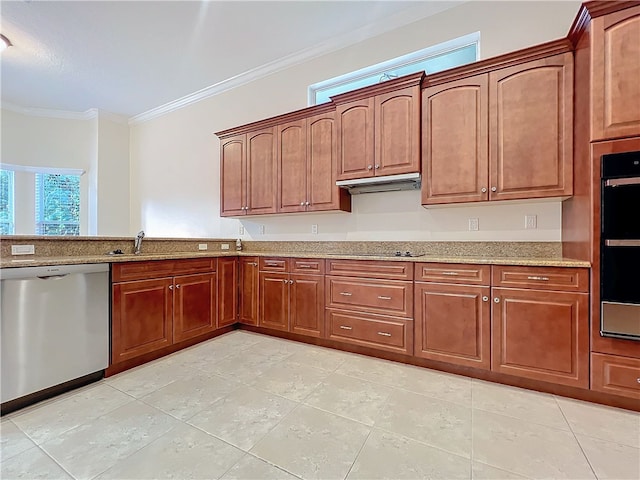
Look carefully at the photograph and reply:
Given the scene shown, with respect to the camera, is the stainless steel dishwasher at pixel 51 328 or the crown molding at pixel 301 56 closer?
the stainless steel dishwasher at pixel 51 328

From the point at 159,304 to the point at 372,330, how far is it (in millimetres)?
1919

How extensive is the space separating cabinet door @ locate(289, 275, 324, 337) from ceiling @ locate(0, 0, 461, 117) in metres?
2.64

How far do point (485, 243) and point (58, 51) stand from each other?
5202 mm

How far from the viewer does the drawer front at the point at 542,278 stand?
2.00 meters

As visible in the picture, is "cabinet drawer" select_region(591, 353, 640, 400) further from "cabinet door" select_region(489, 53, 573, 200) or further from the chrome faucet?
the chrome faucet

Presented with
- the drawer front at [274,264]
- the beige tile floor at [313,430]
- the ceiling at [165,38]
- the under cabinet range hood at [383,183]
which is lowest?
the beige tile floor at [313,430]

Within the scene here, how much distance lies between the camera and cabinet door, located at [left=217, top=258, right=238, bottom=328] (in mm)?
3375

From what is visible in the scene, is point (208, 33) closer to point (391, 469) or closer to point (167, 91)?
point (167, 91)

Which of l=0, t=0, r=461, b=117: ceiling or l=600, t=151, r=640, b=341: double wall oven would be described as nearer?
l=600, t=151, r=640, b=341: double wall oven

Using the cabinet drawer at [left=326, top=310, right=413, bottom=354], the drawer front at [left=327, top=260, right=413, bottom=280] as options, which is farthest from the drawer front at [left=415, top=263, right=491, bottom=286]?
the cabinet drawer at [left=326, top=310, right=413, bottom=354]

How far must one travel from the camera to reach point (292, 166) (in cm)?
342

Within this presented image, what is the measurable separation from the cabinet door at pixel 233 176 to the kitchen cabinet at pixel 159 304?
2.79 ft

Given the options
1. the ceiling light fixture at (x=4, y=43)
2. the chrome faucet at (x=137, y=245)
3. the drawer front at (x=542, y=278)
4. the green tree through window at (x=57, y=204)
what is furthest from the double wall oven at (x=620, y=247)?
the green tree through window at (x=57, y=204)

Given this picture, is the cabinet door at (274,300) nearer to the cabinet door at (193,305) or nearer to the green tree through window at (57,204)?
the cabinet door at (193,305)
